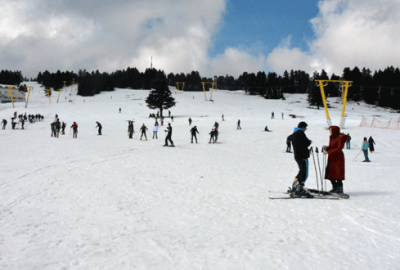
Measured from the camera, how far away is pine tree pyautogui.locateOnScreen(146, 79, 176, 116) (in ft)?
191

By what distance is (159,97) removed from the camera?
192 ft

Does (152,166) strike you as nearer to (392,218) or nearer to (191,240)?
(191,240)

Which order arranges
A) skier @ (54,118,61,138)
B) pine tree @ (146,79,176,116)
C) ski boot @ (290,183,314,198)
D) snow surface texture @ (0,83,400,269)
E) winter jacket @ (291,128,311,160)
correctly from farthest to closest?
1. pine tree @ (146,79,176,116)
2. skier @ (54,118,61,138)
3. ski boot @ (290,183,314,198)
4. winter jacket @ (291,128,311,160)
5. snow surface texture @ (0,83,400,269)

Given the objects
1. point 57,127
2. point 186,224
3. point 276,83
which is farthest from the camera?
point 276,83

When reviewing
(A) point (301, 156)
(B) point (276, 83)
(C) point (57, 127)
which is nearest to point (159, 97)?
(C) point (57, 127)

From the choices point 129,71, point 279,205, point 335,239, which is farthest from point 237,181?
point 129,71

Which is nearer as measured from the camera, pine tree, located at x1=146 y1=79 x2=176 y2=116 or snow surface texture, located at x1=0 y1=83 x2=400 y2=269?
snow surface texture, located at x1=0 y1=83 x2=400 y2=269

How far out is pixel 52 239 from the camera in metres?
3.98

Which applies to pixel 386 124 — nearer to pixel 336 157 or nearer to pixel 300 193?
pixel 336 157

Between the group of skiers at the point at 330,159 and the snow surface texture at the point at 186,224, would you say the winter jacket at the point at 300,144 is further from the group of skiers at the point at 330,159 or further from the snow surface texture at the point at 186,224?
the snow surface texture at the point at 186,224

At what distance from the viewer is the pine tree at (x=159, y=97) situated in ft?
191

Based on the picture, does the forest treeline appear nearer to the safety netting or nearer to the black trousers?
the safety netting

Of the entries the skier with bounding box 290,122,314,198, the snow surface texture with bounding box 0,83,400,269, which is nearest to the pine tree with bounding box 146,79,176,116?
the snow surface texture with bounding box 0,83,400,269

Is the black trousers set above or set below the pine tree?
below
